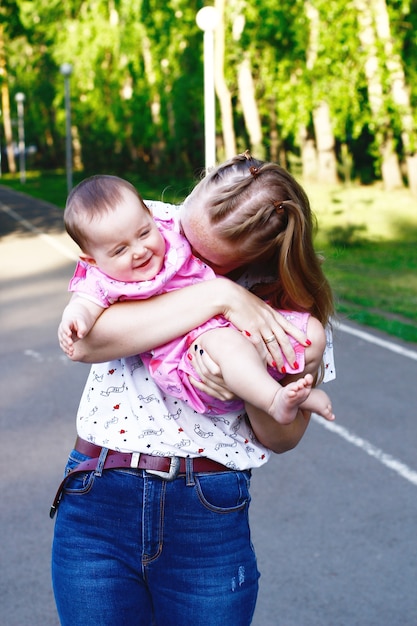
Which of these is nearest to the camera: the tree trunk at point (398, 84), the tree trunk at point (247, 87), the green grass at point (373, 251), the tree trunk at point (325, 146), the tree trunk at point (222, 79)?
the green grass at point (373, 251)

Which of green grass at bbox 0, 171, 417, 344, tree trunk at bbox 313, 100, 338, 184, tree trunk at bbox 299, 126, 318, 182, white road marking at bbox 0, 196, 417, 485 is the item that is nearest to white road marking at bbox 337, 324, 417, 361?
white road marking at bbox 0, 196, 417, 485

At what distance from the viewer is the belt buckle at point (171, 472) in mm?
2074

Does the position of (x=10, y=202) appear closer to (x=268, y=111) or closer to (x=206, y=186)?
(x=268, y=111)

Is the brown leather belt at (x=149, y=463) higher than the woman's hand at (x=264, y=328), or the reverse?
the woman's hand at (x=264, y=328)

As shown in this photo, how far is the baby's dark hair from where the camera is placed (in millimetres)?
1995

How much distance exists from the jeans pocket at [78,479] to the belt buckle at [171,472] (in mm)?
155

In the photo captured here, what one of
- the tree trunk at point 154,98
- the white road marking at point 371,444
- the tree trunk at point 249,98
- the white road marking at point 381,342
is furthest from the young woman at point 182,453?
the tree trunk at point 154,98

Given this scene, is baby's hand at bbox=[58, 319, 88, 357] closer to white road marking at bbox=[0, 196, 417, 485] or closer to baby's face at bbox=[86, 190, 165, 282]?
baby's face at bbox=[86, 190, 165, 282]

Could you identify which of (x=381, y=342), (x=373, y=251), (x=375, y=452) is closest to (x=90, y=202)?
→ (x=375, y=452)

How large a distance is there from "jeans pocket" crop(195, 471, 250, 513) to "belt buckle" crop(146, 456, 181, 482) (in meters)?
0.05

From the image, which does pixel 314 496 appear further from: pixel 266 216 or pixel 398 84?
pixel 398 84

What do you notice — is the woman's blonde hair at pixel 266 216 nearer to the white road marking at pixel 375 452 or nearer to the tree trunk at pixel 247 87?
the white road marking at pixel 375 452

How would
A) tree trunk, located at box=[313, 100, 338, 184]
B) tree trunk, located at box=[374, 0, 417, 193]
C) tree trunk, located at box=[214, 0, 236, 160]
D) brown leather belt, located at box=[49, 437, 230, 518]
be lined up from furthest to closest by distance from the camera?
tree trunk, located at box=[313, 100, 338, 184], tree trunk, located at box=[214, 0, 236, 160], tree trunk, located at box=[374, 0, 417, 193], brown leather belt, located at box=[49, 437, 230, 518]

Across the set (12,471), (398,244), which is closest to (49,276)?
(398,244)
